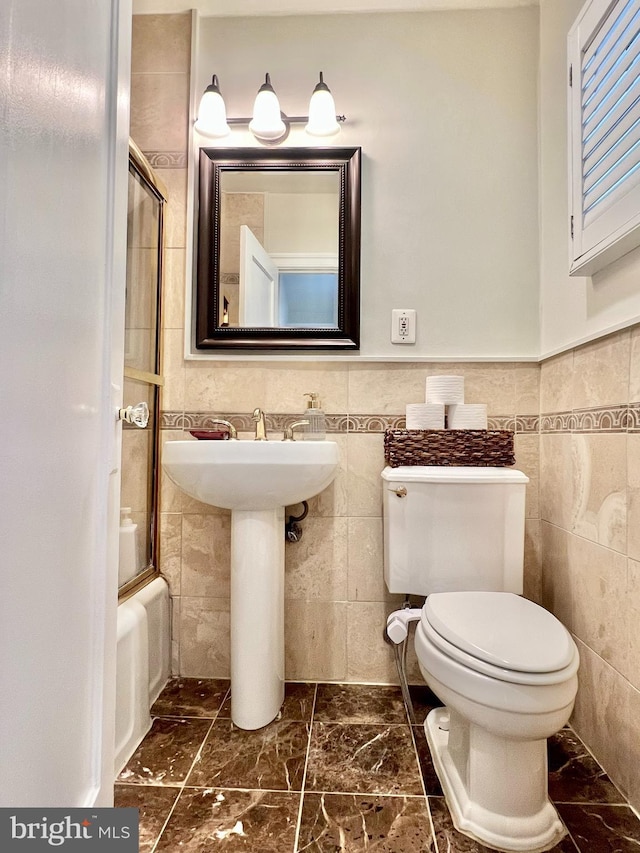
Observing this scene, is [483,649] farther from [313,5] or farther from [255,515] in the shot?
[313,5]

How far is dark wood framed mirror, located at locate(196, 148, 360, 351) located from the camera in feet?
5.43

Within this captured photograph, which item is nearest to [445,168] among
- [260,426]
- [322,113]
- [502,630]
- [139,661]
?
[322,113]

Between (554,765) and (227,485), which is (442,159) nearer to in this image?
(227,485)

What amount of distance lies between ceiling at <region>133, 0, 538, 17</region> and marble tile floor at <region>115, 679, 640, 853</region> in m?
2.31

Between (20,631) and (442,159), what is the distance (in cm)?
177

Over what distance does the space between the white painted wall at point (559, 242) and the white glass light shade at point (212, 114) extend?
3.52ft

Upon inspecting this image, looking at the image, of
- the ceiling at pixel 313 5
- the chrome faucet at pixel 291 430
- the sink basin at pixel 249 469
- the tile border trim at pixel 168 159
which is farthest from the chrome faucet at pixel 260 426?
the ceiling at pixel 313 5

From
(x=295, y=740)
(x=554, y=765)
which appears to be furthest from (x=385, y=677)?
(x=554, y=765)

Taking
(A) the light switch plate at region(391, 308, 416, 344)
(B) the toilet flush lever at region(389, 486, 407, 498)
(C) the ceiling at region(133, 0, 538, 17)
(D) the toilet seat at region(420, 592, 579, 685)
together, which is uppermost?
(C) the ceiling at region(133, 0, 538, 17)

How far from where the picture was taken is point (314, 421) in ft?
5.25

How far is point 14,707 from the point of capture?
1.84 feet

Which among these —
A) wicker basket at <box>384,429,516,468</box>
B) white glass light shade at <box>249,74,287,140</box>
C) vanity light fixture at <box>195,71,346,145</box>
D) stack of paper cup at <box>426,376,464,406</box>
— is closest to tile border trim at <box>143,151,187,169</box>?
vanity light fixture at <box>195,71,346,145</box>

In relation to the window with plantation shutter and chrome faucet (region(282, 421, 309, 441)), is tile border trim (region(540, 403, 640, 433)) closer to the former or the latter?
the window with plantation shutter

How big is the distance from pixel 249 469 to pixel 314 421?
40 centimetres
